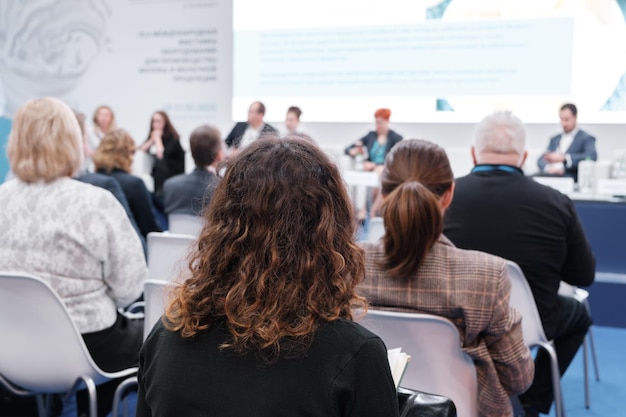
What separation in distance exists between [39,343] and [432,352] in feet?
3.60

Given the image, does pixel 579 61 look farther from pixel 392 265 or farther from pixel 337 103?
pixel 392 265

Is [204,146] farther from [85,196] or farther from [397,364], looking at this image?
[397,364]

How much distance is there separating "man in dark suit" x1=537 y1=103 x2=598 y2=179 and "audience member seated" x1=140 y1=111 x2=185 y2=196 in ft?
12.4

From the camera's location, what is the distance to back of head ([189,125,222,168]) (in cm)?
359

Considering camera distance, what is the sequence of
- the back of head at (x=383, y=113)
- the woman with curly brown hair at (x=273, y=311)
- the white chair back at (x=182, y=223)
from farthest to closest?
the back of head at (x=383, y=113) < the white chair back at (x=182, y=223) < the woman with curly brown hair at (x=273, y=311)

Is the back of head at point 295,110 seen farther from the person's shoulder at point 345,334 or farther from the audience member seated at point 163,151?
the person's shoulder at point 345,334

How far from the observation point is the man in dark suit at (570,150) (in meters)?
6.62

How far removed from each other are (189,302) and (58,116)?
1.40 metres

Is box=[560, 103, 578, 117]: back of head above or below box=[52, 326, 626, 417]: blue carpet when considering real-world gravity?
above

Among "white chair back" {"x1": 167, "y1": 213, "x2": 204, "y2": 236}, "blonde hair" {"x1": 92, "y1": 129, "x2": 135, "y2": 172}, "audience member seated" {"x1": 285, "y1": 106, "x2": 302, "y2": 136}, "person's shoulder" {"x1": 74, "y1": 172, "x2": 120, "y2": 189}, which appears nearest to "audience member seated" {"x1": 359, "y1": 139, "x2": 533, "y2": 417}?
"person's shoulder" {"x1": 74, "y1": 172, "x2": 120, "y2": 189}

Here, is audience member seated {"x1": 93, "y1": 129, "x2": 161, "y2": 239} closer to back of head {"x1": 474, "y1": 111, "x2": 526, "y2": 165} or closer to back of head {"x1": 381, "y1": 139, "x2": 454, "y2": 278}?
back of head {"x1": 474, "y1": 111, "x2": 526, "y2": 165}

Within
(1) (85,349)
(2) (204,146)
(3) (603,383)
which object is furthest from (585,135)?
(1) (85,349)

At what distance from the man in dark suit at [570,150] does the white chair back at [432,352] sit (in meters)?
5.41

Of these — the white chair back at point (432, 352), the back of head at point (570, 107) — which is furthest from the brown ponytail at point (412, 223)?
the back of head at point (570, 107)
